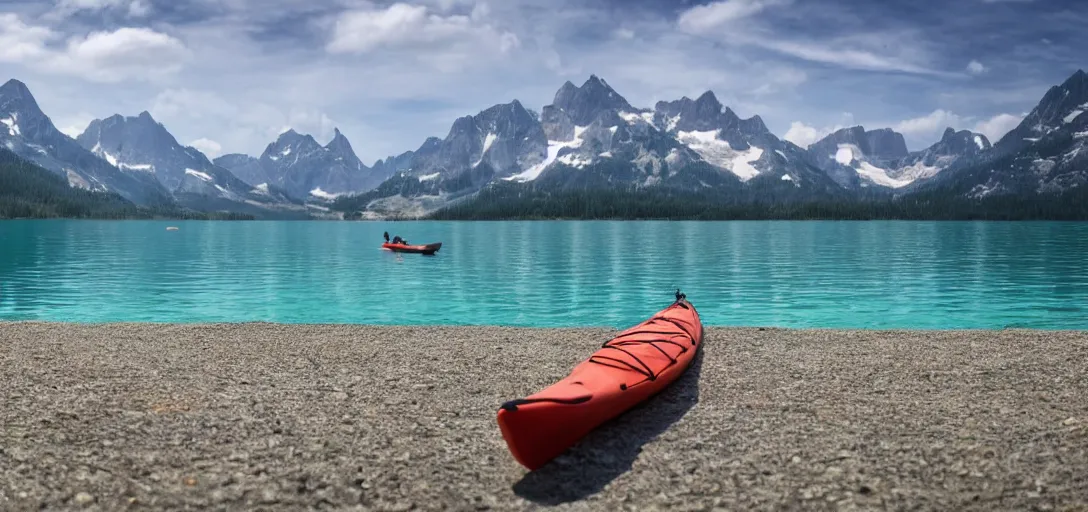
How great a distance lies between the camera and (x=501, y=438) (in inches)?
520

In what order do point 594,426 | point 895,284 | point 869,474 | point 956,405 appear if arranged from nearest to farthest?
point 869,474 → point 594,426 → point 956,405 → point 895,284

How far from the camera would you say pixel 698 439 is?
42.3 ft

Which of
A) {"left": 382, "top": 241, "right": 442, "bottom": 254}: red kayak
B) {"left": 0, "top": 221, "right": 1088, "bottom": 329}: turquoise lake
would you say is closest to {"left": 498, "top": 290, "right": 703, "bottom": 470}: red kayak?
{"left": 0, "top": 221, "right": 1088, "bottom": 329}: turquoise lake

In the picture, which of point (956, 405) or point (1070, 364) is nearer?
point (956, 405)

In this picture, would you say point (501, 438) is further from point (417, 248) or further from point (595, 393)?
point (417, 248)

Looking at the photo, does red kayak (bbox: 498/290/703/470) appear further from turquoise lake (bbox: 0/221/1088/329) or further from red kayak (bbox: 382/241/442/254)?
red kayak (bbox: 382/241/442/254)

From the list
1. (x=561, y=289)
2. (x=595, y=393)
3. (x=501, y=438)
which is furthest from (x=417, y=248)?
(x=595, y=393)

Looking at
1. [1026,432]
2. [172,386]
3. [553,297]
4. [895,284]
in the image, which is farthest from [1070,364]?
[895,284]

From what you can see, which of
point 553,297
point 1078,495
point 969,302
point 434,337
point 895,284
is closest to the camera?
point 1078,495

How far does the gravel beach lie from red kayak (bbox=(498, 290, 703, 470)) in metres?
0.38

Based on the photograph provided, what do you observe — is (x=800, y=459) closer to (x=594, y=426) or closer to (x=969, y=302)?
(x=594, y=426)

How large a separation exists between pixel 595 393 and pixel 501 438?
1963mm

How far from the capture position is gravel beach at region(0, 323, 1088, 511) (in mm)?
10336

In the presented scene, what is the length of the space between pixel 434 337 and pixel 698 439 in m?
14.7
